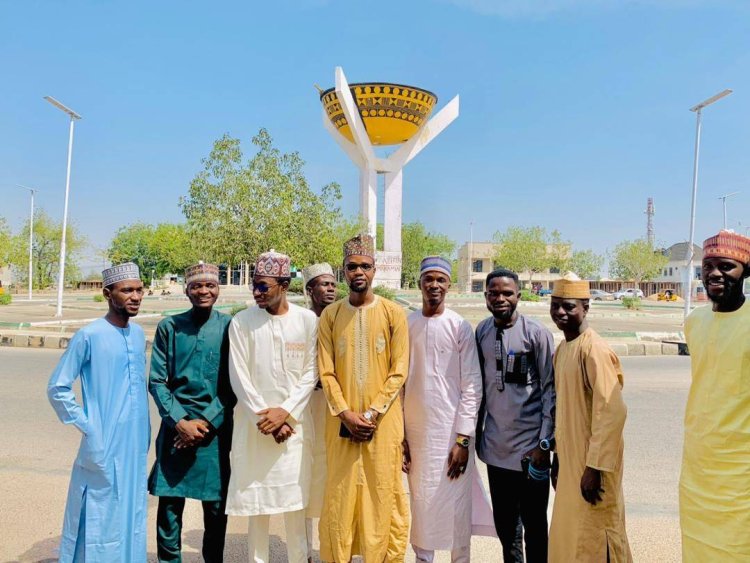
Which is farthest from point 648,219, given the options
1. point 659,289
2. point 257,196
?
point 257,196

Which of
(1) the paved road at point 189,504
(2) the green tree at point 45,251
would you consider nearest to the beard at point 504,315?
(1) the paved road at point 189,504

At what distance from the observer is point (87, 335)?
261 centimetres

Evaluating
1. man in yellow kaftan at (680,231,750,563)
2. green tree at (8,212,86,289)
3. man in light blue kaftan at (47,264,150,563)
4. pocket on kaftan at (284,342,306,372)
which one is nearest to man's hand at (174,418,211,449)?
man in light blue kaftan at (47,264,150,563)

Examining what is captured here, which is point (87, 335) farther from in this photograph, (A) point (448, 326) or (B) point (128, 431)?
(A) point (448, 326)

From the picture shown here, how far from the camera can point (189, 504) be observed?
391 centimetres

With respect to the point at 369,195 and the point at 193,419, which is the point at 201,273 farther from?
the point at 369,195

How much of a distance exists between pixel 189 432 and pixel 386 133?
29.9 metres

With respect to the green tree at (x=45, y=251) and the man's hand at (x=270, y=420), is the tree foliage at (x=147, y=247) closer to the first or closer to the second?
the green tree at (x=45, y=251)

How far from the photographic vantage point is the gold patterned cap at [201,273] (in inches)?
118

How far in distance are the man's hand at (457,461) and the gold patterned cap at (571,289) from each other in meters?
0.93

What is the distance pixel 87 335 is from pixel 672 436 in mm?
5485

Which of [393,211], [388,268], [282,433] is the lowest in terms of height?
[282,433]

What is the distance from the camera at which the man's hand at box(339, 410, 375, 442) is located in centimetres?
276

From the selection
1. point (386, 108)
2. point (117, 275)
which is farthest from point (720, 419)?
point (386, 108)
